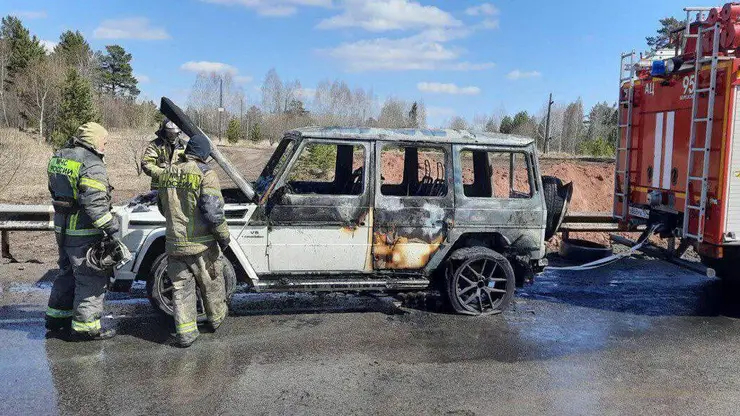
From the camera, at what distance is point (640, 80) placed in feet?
28.1

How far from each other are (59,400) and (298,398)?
1721mm

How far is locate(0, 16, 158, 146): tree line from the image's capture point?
30344 millimetres

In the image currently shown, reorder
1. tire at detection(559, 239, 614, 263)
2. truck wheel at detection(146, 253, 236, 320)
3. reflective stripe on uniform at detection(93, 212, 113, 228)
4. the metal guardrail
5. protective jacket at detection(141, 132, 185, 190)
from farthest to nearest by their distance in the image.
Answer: tire at detection(559, 239, 614, 263) → the metal guardrail → protective jacket at detection(141, 132, 185, 190) → truck wheel at detection(146, 253, 236, 320) → reflective stripe on uniform at detection(93, 212, 113, 228)

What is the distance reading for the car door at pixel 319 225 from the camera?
636 centimetres

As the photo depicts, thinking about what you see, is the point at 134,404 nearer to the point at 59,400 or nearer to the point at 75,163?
the point at 59,400

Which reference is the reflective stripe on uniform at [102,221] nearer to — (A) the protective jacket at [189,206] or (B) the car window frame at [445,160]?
(A) the protective jacket at [189,206]

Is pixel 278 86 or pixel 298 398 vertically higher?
pixel 278 86

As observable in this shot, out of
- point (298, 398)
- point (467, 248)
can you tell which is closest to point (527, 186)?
point (467, 248)

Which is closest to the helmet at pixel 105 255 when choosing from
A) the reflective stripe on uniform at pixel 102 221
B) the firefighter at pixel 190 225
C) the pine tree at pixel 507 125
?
the reflective stripe on uniform at pixel 102 221

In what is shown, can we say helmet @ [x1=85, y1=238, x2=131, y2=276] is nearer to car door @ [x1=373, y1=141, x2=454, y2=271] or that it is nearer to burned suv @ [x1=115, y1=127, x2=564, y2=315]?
burned suv @ [x1=115, y1=127, x2=564, y2=315]

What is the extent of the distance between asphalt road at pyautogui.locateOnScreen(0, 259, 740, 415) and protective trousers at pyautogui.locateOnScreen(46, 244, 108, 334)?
226 mm

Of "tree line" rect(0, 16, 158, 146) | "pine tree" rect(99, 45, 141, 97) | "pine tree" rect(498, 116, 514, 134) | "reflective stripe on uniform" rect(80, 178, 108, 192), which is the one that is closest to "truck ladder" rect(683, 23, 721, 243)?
"reflective stripe on uniform" rect(80, 178, 108, 192)

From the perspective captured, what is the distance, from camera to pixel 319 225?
6.45m

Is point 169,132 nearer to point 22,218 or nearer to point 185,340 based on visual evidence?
point 185,340
